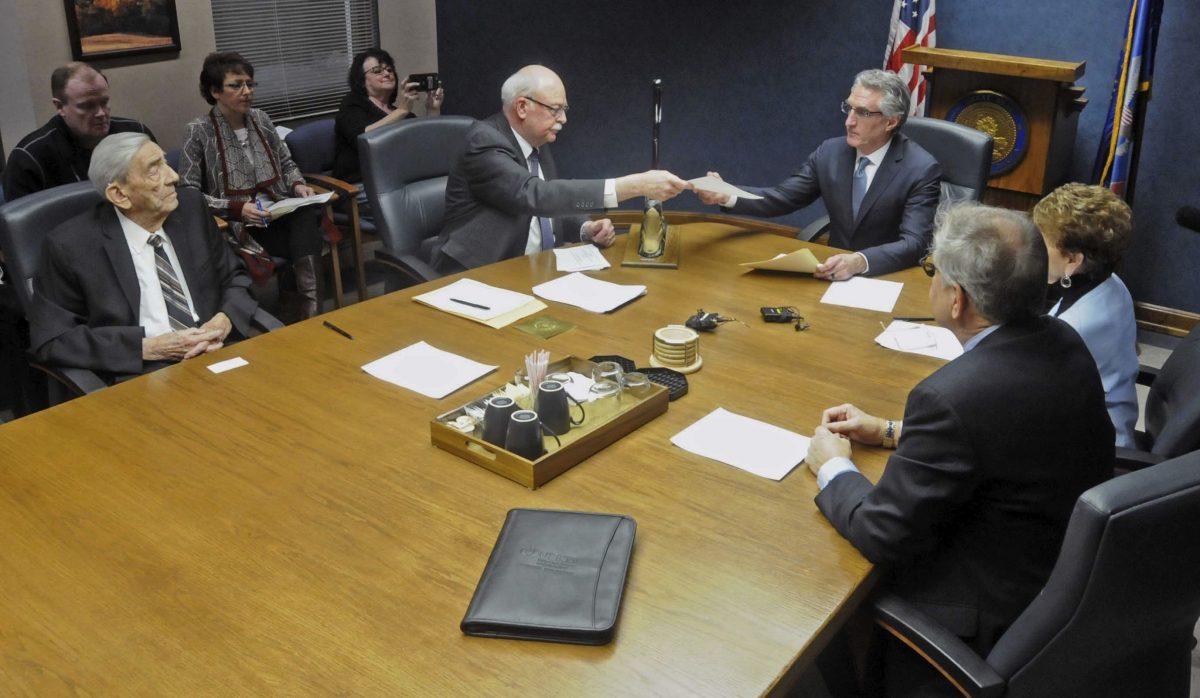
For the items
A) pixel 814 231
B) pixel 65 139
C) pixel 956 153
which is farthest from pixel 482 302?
pixel 65 139

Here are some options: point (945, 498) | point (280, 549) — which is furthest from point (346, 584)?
point (945, 498)

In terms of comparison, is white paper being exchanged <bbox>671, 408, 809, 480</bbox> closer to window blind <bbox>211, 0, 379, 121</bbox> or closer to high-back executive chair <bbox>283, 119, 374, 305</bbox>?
high-back executive chair <bbox>283, 119, 374, 305</bbox>

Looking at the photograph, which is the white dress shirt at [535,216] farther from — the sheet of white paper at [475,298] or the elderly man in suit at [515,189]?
the sheet of white paper at [475,298]

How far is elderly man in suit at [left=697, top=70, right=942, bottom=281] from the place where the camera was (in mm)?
3289

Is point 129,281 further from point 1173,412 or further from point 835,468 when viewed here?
point 1173,412

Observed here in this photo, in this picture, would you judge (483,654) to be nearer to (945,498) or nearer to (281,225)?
(945,498)

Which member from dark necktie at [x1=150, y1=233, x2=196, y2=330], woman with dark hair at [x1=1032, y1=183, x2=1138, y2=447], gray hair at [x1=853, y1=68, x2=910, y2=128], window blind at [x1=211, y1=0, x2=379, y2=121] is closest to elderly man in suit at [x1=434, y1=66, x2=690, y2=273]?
gray hair at [x1=853, y1=68, x2=910, y2=128]

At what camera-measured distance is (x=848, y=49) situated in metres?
5.14

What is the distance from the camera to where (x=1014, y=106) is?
4.25 meters

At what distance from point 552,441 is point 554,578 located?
0.46m

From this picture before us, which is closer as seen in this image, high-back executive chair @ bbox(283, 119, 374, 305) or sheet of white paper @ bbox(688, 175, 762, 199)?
sheet of white paper @ bbox(688, 175, 762, 199)

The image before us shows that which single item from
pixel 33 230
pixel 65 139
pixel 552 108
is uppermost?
pixel 552 108

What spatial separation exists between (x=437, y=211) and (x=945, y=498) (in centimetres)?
263

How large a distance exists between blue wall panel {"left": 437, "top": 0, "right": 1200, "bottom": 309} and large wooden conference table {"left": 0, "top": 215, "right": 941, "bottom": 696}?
279 cm
